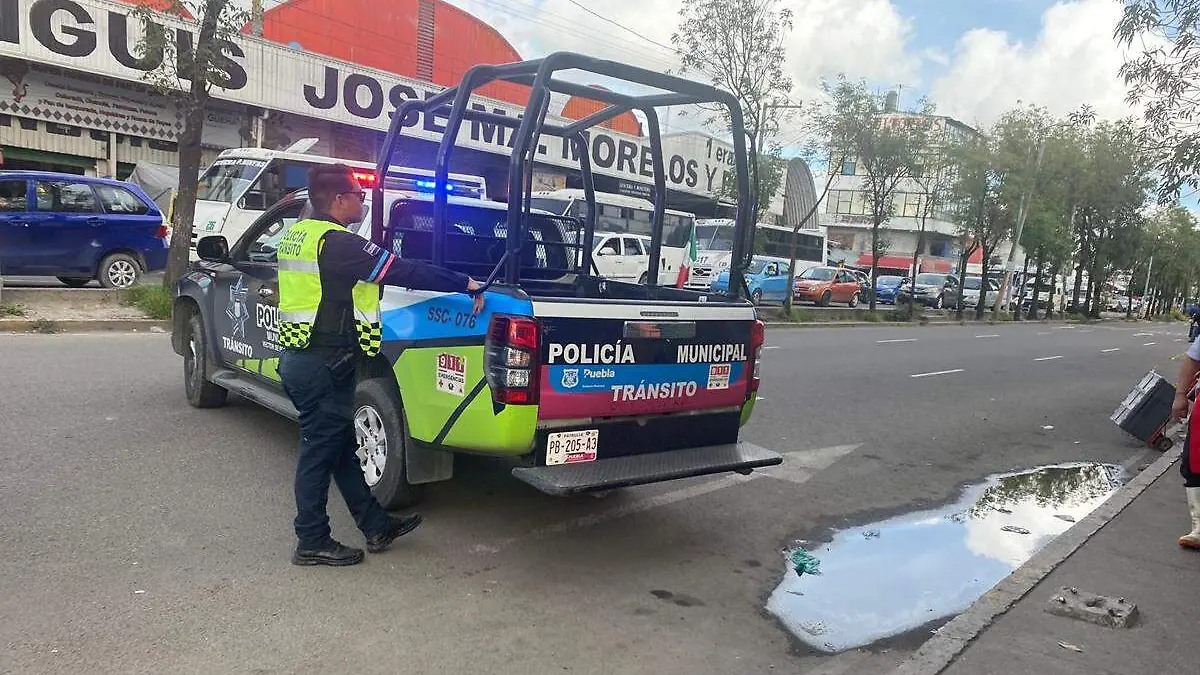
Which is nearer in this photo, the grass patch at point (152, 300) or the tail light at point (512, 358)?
the tail light at point (512, 358)

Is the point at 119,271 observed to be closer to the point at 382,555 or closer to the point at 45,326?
the point at 45,326

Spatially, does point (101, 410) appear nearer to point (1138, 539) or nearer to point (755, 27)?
point (1138, 539)

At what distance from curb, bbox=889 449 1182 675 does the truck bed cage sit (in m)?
2.21

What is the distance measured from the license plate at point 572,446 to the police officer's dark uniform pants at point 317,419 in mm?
987

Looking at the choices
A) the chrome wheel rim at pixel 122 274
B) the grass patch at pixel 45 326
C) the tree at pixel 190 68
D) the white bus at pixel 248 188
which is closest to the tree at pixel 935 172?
the white bus at pixel 248 188

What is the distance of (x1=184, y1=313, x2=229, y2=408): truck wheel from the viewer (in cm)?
702

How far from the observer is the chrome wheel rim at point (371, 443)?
493 centimetres

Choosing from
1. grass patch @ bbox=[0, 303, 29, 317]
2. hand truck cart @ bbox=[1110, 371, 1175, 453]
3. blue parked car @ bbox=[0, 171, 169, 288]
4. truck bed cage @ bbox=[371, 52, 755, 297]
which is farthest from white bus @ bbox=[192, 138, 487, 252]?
hand truck cart @ bbox=[1110, 371, 1175, 453]

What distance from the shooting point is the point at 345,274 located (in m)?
4.10

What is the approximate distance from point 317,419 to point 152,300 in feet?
33.6

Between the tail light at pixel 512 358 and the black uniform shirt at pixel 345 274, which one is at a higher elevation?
the black uniform shirt at pixel 345 274

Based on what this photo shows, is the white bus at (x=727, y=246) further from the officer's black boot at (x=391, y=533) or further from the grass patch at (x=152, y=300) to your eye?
the officer's black boot at (x=391, y=533)

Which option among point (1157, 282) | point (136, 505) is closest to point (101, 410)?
point (136, 505)

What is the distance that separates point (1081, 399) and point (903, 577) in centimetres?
976
